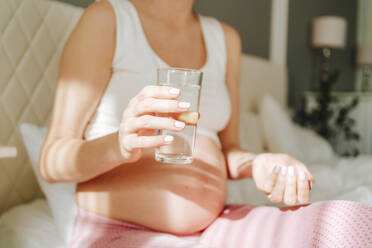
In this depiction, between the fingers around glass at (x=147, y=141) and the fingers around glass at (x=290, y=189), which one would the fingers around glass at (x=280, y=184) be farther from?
the fingers around glass at (x=147, y=141)

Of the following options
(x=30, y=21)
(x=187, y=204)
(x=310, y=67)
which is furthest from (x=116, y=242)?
(x=310, y=67)

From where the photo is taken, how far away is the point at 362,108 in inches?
157

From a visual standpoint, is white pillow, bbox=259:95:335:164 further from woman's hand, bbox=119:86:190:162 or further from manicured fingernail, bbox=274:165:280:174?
woman's hand, bbox=119:86:190:162

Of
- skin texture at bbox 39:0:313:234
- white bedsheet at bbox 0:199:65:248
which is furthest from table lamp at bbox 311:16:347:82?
white bedsheet at bbox 0:199:65:248

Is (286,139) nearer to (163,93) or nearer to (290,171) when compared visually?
(290,171)

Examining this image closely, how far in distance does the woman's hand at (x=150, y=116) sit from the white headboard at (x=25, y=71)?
2.59 feet

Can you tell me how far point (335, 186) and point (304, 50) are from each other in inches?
109

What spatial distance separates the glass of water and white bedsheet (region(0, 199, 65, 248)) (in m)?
0.50

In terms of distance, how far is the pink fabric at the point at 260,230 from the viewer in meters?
0.68

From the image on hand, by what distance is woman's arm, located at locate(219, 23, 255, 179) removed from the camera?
1053mm

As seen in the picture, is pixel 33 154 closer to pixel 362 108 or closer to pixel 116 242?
pixel 116 242

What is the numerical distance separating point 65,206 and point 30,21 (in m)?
0.68

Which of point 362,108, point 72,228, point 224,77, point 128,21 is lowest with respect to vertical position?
point 362,108

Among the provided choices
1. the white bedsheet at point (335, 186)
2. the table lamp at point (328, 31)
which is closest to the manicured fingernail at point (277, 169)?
the white bedsheet at point (335, 186)
